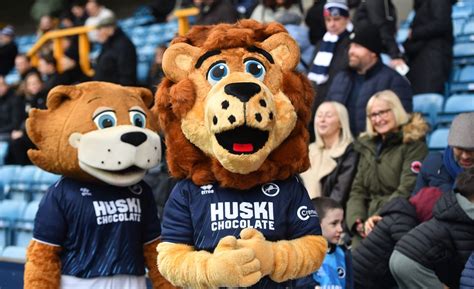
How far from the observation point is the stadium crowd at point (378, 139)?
4.84m

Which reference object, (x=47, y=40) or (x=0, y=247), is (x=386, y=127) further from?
(x=47, y=40)

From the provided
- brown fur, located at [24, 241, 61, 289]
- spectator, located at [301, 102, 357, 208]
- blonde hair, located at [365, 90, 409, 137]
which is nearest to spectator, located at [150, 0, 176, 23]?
spectator, located at [301, 102, 357, 208]

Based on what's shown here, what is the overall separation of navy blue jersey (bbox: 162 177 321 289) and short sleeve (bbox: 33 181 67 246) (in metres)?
0.85

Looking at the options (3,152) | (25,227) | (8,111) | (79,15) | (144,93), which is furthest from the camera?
(79,15)

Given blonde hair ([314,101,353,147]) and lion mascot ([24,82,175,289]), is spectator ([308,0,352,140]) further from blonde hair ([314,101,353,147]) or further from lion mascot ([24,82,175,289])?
lion mascot ([24,82,175,289])

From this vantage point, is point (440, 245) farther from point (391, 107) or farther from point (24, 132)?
point (24, 132)

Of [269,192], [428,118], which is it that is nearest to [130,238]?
[269,192]

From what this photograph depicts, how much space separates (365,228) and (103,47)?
4438 millimetres

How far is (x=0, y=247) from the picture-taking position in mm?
8484

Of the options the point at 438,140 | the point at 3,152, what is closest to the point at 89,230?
the point at 438,140

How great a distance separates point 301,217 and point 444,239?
1210 mm

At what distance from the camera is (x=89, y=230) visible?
455cm

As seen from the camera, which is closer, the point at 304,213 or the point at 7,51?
the point at 304,213

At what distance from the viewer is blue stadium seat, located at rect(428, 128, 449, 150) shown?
6871mm
